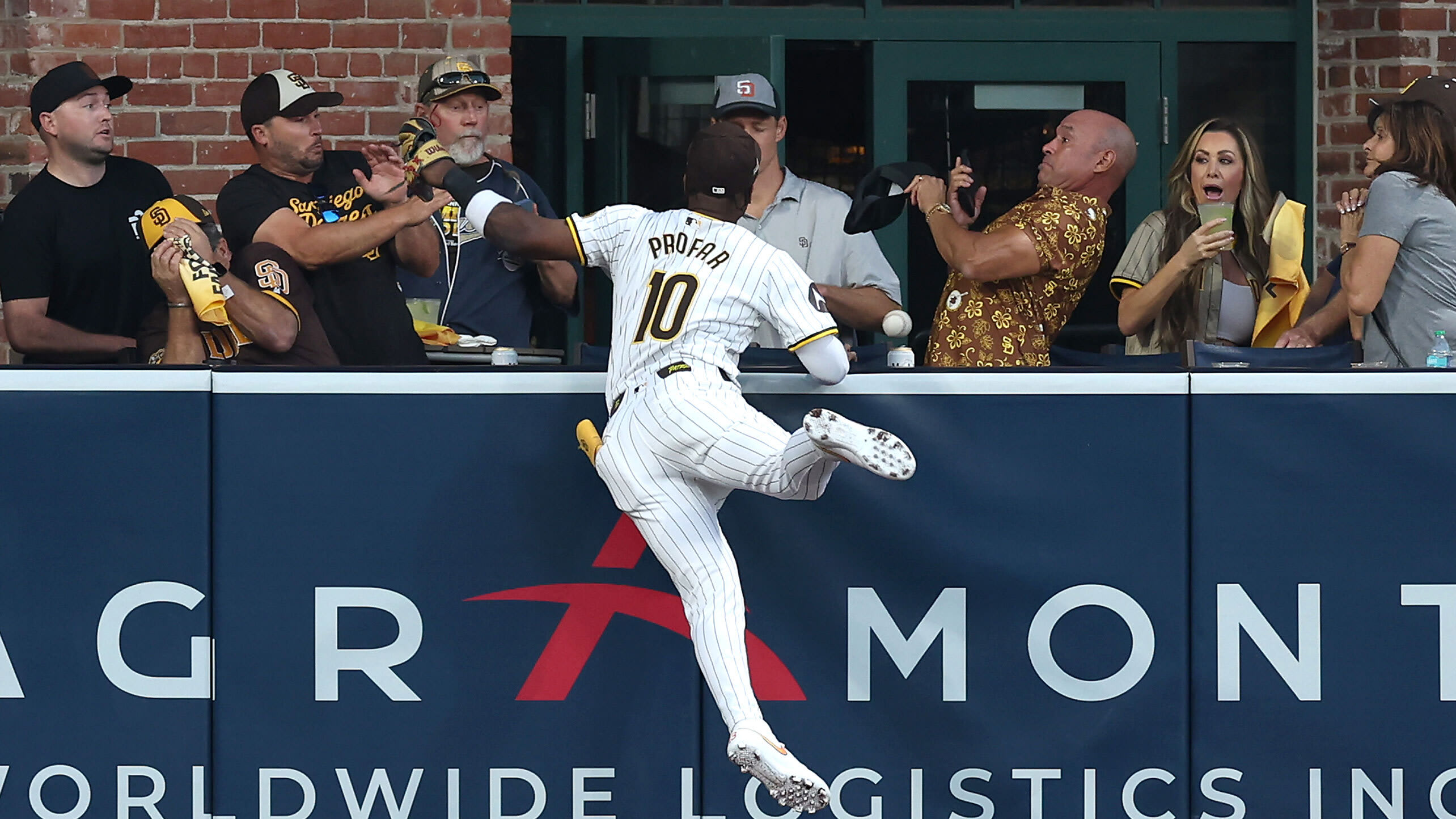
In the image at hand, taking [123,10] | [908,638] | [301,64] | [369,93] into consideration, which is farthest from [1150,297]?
[123,10]

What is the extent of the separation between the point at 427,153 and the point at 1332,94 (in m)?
4.69

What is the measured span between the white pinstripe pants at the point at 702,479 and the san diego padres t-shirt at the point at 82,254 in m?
2.26

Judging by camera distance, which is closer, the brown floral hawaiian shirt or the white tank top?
the brown floral hawaiian shirt

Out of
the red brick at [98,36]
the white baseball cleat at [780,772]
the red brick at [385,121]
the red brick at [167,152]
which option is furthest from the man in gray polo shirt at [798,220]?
the red brick at [98,36]

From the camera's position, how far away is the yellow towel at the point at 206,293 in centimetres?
492

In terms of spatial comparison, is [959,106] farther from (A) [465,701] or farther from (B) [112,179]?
(A) [465,701]

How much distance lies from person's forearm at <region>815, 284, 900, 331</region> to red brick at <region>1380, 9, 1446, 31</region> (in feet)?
10.7

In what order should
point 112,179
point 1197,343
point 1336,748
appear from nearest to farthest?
1. point 1336,748
2. point 1197,343
3. point 112,179

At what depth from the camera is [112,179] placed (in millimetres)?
5836

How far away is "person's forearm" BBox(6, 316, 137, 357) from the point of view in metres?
5.48

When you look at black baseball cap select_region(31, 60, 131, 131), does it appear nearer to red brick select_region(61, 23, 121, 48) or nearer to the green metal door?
red brick select_region(61, 23, 121, 48)

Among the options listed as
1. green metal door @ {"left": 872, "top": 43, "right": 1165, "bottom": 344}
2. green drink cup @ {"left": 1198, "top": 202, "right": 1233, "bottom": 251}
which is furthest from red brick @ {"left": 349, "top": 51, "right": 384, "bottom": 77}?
green drink cup @ {"left": 1198, "top": 202, "right": 1233, "bottom": 251}

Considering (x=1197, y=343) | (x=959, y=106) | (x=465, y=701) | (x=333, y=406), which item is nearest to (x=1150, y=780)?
(x=1197, y=343)

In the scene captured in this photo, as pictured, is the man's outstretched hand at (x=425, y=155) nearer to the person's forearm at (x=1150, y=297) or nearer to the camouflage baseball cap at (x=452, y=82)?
the camouflage baseball cap at (x=452, y=82)
